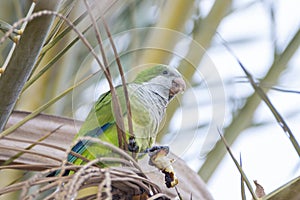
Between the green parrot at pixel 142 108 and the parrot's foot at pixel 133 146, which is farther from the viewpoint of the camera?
the green parrot at pixel 142 108

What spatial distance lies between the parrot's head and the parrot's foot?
0.15 metres

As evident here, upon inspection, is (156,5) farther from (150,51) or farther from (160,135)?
(160,135)

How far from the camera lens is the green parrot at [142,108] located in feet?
2.88

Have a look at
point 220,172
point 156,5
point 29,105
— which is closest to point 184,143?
point 220,172

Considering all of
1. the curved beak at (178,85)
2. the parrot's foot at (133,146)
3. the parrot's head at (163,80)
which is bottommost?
the parrot's foot at (133,146)

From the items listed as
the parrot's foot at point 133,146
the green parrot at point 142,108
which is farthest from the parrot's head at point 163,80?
the parrot's foot at point 133,146

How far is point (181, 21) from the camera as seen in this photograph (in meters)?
1.28

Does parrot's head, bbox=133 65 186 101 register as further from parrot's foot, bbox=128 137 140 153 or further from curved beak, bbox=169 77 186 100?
parrot's foot, bbox=128 137 140 153

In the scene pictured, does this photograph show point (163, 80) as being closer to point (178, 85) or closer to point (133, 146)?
point (178, 85)

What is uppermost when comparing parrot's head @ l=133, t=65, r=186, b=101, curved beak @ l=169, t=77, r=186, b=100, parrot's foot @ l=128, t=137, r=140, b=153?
parrot's head @ l=133, t=65, r=186, b=101

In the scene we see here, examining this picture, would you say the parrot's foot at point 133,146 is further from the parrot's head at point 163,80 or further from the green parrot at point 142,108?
the parrot's head at point 163,80

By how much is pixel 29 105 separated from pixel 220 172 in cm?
43

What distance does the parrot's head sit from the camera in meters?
0.90

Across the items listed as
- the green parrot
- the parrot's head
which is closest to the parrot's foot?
the green parrot
